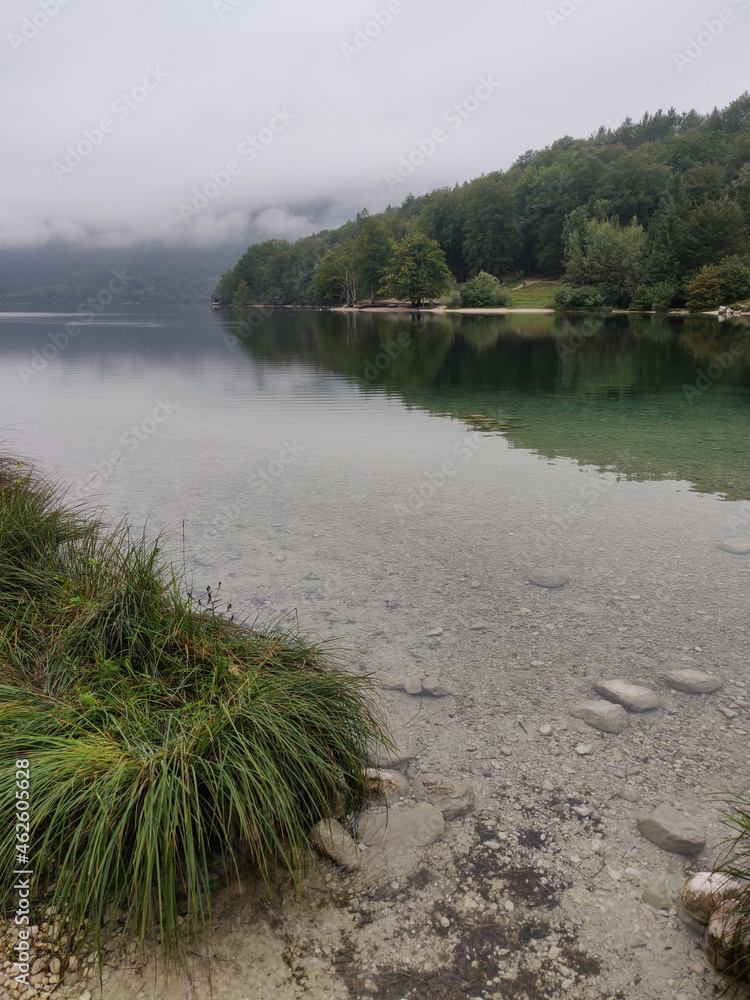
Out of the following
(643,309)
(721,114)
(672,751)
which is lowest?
(672,751)

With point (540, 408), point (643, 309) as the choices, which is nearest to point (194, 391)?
point (540, 408)

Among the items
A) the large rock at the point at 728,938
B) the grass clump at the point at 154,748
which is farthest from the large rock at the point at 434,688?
the large rock at the point at 728,938

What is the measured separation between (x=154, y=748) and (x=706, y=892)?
309 cm

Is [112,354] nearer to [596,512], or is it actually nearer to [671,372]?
[671,372]

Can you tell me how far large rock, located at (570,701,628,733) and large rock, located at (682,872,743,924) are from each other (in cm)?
161

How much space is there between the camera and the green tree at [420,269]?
101688mm

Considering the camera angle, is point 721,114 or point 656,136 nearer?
point 721,114

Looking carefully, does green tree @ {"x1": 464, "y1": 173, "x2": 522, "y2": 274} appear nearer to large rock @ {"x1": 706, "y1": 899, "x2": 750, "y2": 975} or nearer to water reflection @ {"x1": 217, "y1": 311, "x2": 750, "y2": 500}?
water reflection @ {"x1": 217, "y1": 311, "x2": 750, "y2": 500}

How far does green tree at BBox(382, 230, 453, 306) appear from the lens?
334 ft

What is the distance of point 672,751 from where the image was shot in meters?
4.75

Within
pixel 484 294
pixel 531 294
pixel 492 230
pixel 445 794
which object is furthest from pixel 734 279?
pixel 445 794

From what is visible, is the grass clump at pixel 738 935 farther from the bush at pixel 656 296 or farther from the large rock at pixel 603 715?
the bush at pixel 656 296

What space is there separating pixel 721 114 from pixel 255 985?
17355 cm

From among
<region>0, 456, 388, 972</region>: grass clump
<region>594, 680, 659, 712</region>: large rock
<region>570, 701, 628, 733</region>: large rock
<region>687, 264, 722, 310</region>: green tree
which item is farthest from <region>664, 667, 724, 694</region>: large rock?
<region>687, 264, 722, 310</region>: green tree
